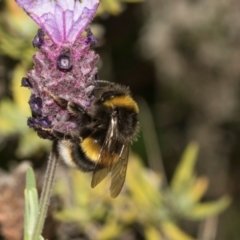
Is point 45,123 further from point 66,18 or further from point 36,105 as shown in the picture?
point 66,18

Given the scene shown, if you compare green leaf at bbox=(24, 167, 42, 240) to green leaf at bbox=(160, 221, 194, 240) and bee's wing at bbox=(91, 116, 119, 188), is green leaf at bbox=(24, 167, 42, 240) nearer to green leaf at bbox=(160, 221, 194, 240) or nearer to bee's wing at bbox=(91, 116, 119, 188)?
bee's wing at bbox=(91, 116, 119, 188)

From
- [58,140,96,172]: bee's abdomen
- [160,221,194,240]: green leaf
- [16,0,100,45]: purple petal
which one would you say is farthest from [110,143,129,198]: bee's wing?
[160,221,194,240]: green leaf

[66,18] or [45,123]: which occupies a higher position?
[66,18]

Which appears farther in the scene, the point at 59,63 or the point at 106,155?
the point at 106,155

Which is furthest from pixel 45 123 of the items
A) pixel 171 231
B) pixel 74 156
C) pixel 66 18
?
pixel 171 231

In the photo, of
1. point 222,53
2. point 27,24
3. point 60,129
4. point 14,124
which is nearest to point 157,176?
point 14,124

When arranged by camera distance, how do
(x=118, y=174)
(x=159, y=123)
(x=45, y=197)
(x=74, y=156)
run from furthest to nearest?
1. (x=159, y=123)
2. (x=118, y=174)
3. (x=74, y=156)
4. (x=45, y=197)
